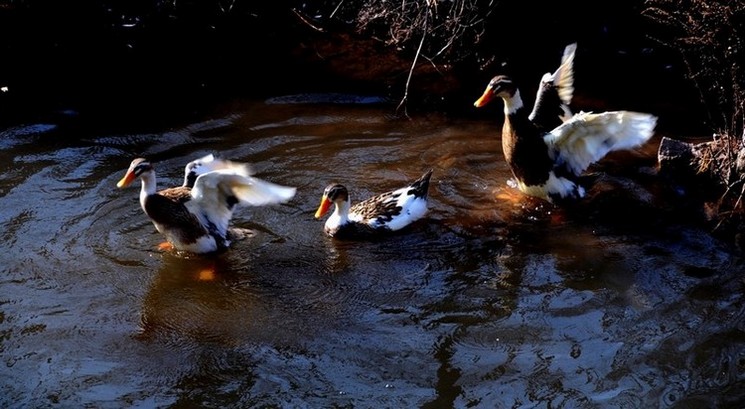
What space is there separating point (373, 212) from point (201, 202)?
52.4 inches

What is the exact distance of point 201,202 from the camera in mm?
6320

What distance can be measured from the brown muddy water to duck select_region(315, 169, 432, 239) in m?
0.11

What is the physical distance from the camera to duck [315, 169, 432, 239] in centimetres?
658

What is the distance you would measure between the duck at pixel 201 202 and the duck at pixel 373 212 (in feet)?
1.65

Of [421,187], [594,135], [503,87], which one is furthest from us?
[503,87]

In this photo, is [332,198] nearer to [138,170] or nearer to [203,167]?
[203,167]

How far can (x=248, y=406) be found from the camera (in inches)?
185

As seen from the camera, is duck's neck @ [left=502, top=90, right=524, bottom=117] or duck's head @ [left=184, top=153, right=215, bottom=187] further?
duck's neck @ [left=502, top=90, right=524, bottom=117]

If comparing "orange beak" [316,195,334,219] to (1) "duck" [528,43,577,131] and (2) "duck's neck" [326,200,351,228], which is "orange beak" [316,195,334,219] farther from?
(1) "duck" [528,43,577,131]

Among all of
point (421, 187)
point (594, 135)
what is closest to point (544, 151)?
point (594, 135)

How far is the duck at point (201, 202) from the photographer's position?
607 centimetres

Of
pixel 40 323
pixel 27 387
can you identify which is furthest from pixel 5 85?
pixel 27 387

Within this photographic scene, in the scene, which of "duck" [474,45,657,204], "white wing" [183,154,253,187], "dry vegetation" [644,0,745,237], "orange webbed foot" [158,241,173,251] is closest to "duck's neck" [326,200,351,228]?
"white wing" [183,154,253,187]

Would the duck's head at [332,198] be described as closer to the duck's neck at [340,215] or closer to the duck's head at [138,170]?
the duck's neck at [340,215]
